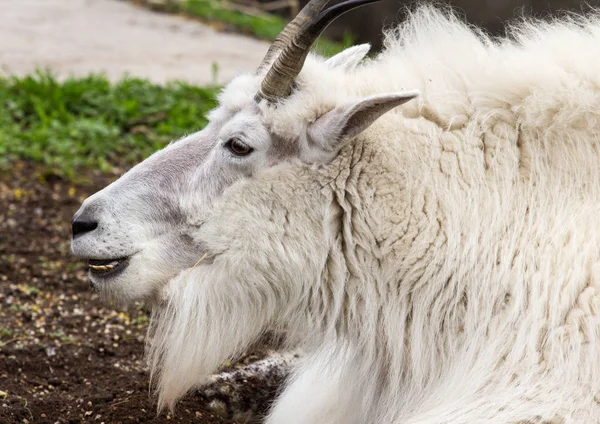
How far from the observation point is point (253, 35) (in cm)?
1312

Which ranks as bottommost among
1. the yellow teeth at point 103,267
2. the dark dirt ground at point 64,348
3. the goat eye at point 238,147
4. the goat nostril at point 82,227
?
the dark dirt ground at point 64,348

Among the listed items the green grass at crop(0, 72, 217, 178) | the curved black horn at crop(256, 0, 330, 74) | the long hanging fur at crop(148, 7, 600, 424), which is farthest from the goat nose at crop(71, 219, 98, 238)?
the green grass at crop(0, 72, 217, 178)

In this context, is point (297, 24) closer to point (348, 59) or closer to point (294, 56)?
point (294, 56)

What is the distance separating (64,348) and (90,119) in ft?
12.2

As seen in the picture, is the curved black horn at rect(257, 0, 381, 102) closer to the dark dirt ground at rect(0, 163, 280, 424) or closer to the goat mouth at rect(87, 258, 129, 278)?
the goat mouth at rect(87, 258, 129, 278)

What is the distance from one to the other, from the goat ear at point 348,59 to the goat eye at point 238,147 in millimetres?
592

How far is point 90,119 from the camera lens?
8.16m

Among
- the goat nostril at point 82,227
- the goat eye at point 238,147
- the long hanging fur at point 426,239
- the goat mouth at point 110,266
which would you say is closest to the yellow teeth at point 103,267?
the goat mouth at point 110,266

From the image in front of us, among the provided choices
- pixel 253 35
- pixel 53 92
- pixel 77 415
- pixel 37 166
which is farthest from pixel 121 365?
pixel 253 35

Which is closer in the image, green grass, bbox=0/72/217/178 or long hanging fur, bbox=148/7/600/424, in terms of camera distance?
long hanging fur, bbox=148/7/600/424

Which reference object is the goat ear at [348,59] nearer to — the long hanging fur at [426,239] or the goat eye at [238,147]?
the long hanging fur at [426,239]

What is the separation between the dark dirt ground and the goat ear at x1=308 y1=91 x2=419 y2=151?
1440 millimetres

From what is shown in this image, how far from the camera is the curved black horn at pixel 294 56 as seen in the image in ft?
11.1

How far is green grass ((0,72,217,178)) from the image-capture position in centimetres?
765
